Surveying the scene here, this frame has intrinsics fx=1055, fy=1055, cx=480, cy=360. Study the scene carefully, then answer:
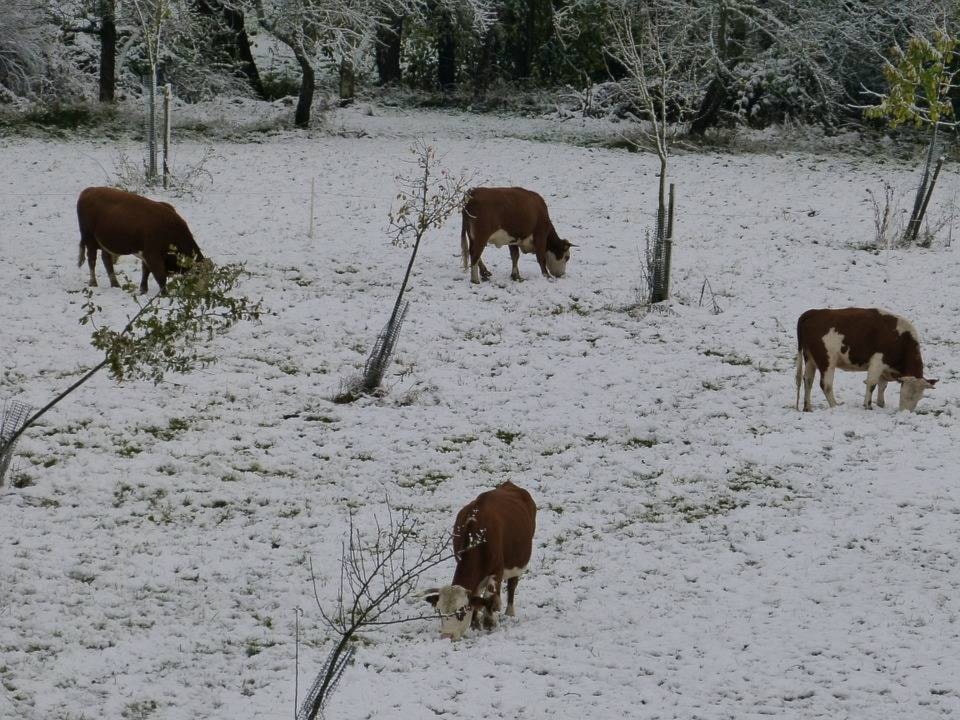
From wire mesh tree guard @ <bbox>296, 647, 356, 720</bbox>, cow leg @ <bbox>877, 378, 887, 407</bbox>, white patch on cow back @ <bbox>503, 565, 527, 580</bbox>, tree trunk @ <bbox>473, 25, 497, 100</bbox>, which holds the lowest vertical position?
white patch on cow back @ <bbox>503, 565, 527, 580</bbox>

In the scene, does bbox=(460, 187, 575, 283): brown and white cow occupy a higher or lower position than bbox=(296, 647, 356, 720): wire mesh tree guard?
higher

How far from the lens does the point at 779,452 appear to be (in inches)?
487

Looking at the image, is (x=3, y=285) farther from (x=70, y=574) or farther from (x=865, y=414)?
(x=865, y=414)

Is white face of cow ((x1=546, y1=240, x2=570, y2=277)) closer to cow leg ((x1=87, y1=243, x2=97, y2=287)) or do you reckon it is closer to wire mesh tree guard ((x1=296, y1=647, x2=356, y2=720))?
cow leg ((x1=87, y1=243, x2=97, y2=287))

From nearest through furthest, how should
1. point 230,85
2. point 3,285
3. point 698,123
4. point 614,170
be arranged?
point 3,285 → point 614,170 → point 698,123 → point 230,85

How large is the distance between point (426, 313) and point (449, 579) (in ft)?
25.6

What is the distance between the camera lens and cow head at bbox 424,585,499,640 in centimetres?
831

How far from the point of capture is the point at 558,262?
18844 mm

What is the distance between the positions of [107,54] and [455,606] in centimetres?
2672

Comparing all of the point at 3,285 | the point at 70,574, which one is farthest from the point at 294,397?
the point at 3,285

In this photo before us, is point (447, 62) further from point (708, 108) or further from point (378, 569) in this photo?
point (378, 569)

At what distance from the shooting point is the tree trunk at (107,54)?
29.4 m

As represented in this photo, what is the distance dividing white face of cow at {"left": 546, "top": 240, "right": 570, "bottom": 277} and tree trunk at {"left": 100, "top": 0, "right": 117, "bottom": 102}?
55.8ft

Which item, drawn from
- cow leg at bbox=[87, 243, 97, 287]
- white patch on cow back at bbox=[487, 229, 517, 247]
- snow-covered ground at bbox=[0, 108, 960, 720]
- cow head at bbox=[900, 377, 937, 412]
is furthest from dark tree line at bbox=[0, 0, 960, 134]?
cow head at bbox=[900, 377, 937, 412]
